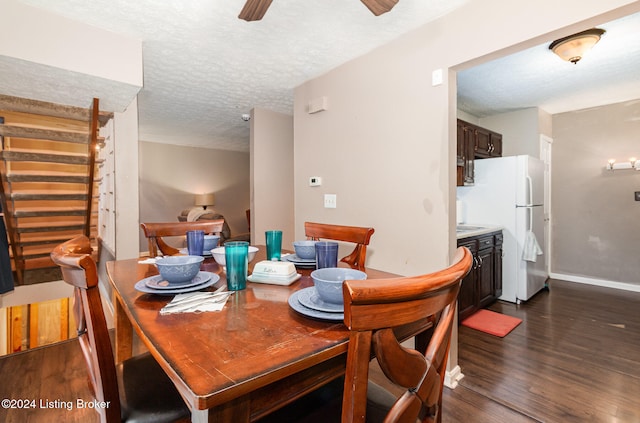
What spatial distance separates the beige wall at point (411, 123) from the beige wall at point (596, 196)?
3.39 meters

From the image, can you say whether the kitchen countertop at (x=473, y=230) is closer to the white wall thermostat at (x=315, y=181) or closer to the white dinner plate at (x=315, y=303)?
the white wall thermostat at (x=315, y=181)

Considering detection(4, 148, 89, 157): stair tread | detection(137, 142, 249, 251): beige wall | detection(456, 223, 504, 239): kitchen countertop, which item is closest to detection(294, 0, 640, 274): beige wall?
detection(456, 223, 504, 239): kitchen countertop

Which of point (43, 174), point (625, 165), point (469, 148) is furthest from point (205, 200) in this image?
point (625, 165)

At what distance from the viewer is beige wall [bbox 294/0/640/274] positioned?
164 centimetres

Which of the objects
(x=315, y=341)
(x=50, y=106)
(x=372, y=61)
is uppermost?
(x=372, y=61)

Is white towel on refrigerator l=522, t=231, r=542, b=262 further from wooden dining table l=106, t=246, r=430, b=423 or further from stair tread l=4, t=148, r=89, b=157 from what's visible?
stair tread l=4, t=148, r=89, b=157

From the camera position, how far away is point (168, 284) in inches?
40.6

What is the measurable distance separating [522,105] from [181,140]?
18.9 feet

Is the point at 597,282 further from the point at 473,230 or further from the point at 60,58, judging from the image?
the point at 60,58

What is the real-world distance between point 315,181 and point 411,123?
1103 mm

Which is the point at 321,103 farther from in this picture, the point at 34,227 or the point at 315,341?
the point at 34,227

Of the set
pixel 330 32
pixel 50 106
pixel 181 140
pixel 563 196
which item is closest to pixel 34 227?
pixel 50 106

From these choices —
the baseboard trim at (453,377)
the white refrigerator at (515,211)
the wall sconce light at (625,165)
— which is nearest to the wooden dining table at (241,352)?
the baseboard trim at (453,377)

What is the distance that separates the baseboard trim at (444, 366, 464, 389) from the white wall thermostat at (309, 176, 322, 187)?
1.81m
